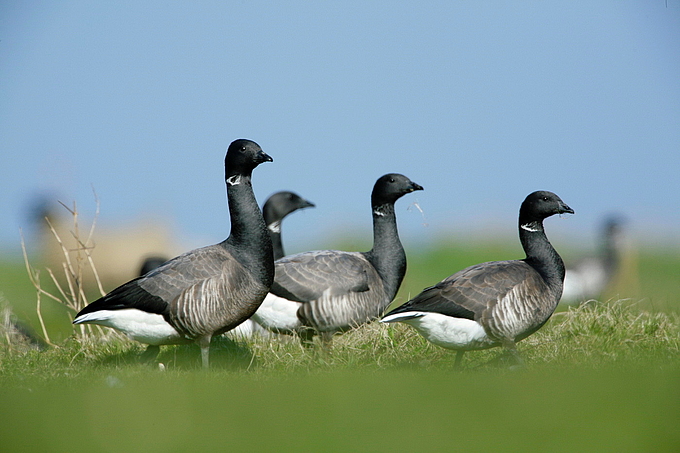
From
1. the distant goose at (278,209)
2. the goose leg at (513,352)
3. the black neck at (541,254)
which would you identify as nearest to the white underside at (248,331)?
the distant goose at (278,209)

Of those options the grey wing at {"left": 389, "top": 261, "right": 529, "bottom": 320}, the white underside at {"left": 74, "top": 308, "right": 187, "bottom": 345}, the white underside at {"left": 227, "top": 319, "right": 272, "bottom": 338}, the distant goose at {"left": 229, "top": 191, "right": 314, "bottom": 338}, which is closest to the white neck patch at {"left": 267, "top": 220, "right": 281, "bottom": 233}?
the distant goose at {"left": 229, "top": 191, "right": 314, "bottom": 338}

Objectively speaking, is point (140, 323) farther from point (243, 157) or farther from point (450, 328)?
point (450, 328)

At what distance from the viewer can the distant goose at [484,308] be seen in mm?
7523

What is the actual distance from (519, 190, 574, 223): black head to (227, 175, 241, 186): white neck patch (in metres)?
3.69

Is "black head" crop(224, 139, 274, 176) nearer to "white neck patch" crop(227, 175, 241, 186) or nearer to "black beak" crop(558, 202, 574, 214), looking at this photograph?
"white neck patch" crop(227, 175, 241, 186)

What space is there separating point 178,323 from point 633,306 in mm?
7264

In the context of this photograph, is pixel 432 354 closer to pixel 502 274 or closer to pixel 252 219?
pixel 502 274

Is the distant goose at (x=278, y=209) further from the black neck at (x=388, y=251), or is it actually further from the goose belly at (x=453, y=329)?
the goose belly at (x=453, y=329)

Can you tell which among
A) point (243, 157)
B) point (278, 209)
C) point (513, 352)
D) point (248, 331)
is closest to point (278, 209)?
point (278, 209)

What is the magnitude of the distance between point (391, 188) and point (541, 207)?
241cm

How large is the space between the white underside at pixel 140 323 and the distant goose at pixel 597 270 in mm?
8619

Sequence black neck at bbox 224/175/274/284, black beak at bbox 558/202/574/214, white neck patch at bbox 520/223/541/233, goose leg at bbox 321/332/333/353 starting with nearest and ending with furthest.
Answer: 1. black neck at bbox 224/175/274/284
2. black beak at bbox 558/202/574/214
3. white neck patch at bbox 520/223/541/233
4. goose leg at bbox 321/332/333/353

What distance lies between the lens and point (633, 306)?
10.6m

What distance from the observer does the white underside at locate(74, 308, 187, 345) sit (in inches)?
302
